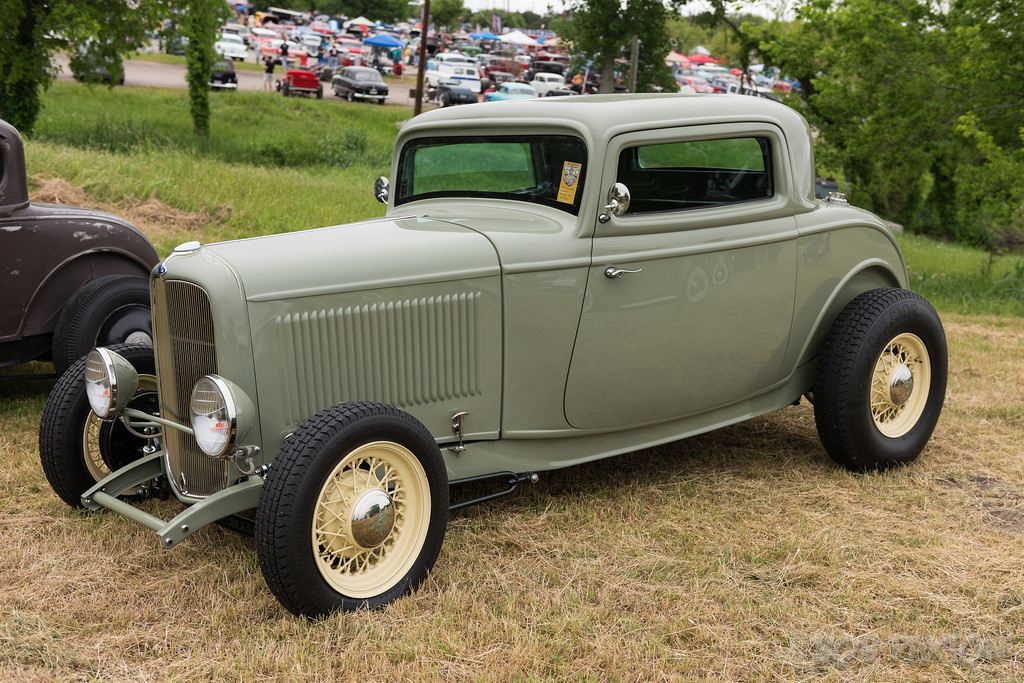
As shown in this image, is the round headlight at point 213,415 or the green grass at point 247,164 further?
the green grass at point 247,164

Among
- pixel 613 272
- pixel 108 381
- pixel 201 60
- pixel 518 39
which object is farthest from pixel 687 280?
pixel 518 39

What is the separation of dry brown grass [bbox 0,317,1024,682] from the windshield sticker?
1.38 meters

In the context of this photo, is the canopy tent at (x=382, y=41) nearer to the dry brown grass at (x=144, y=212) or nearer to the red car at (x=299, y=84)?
the red car at (x=299, y=84)

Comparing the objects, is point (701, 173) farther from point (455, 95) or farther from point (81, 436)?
point (455, 95)

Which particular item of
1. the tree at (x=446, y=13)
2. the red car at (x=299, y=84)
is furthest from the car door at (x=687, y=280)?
the tree at (x=446, y=13)

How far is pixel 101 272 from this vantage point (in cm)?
520

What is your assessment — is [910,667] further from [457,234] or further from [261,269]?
[261,269]

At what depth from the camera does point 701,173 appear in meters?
4.19

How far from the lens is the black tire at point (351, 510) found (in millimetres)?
2785

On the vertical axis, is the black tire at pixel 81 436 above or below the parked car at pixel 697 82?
below

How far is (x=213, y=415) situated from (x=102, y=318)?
2373 mm

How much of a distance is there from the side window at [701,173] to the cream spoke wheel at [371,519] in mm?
1729

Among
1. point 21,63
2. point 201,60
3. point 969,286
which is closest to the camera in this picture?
point 969,286

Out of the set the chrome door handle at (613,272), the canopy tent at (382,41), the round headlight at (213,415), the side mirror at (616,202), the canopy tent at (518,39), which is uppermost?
the canopy tent at (518,39)
